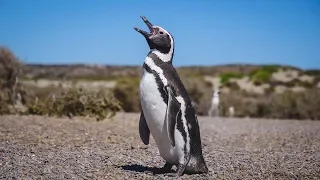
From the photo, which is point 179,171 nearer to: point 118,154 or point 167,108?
point 167,108

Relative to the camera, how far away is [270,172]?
6.77 m

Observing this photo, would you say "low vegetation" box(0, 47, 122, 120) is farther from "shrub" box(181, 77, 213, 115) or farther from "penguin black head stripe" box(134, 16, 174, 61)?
"shrub" box(181, 77, 213, 115)

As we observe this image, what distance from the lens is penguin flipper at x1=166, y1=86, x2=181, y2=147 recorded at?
234 inches

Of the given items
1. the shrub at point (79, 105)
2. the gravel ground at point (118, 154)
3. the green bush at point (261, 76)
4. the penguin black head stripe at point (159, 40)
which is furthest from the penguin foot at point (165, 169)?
the green bush at point (261, 76)

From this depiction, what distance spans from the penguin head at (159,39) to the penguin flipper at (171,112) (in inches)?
23.4

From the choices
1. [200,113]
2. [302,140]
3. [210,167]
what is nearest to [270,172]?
[210,167]

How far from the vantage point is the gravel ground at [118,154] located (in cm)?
642

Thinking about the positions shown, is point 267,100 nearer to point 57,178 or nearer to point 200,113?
point 200,113

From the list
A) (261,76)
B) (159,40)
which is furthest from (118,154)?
(261,76)

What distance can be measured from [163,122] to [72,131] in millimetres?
5391

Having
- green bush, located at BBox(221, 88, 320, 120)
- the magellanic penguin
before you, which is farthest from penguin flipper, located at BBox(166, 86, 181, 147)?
green bush, located at BBox(221, 88, 320, 120)

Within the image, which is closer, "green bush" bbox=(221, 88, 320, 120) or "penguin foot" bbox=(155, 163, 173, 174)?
"penguin foot" bbox=(155, 163, 173, 174)

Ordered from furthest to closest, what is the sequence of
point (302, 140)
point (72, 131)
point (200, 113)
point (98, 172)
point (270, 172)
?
1. point (200, 113)
2. point (302, 140)
3. point (72, 131)
4. point (270, 172)
5. point (98, 172)

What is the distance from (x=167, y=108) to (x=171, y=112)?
7 centimetres
